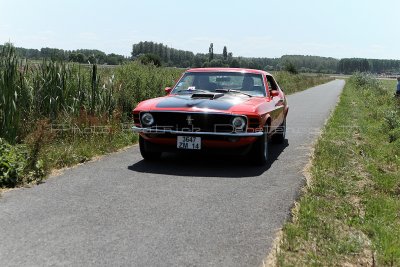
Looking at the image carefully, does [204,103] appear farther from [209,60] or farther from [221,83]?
[209,60]

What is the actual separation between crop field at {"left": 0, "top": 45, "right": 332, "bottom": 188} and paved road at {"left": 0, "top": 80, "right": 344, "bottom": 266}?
444 millimetres

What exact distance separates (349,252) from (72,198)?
288 cm

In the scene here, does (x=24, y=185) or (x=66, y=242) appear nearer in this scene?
(x=66, y=242)

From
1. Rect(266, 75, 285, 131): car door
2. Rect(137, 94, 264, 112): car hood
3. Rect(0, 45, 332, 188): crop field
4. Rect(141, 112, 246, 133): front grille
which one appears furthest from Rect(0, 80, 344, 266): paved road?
Rect(266, 75, 285, 131): car door

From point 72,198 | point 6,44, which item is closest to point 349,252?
point 72,198

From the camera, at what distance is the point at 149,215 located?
162 inches

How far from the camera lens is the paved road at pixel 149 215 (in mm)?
3209

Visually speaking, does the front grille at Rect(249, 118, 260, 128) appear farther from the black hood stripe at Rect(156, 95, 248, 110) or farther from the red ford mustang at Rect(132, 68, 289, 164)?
the black hood stripe at Rect(156, 95, 248, 110)

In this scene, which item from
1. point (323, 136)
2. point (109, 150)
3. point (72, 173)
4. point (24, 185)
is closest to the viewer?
point (24, 185)

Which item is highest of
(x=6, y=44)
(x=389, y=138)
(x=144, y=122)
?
(x=6, y=44)

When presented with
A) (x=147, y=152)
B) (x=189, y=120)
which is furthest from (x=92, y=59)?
(x=189, y=120)

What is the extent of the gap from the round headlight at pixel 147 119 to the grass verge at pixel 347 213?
2417 millimetres

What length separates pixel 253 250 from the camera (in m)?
3.33

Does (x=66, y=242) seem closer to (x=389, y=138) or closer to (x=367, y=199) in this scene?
(x=367, y=199)
